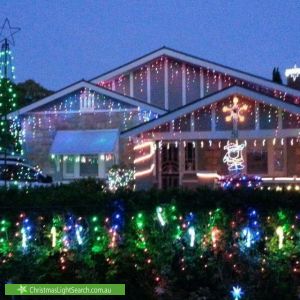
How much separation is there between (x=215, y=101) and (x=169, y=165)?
3154mm

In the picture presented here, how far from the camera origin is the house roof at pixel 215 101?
20719 millimetres

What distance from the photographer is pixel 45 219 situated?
9.39 metres

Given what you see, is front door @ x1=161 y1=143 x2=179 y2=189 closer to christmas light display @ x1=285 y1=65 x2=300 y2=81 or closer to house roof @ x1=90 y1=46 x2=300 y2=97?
house roof @ x1=90 y1=46 x2=300 y2=97

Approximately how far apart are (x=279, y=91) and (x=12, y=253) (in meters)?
16.6

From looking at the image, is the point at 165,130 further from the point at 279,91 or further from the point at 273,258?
the point at 273,258

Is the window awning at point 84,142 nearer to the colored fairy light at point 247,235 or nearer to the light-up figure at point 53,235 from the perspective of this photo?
the light-up figure at point 53,235

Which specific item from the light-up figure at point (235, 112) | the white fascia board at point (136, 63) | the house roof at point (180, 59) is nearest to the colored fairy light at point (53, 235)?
the light-up figure at point (235, 112)

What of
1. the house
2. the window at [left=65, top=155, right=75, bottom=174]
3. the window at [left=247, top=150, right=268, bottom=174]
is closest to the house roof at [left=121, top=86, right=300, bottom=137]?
the house

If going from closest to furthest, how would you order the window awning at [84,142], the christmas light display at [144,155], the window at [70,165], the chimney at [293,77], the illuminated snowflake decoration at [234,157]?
1. the illuminated snowflake decoration at [234,157]
2. the christmas light display at [144,155]
3. the window awning at [84,142]
4. the window at [70,165]
5. the chimney at [293,77]

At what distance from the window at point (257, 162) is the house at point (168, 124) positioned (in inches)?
1.2

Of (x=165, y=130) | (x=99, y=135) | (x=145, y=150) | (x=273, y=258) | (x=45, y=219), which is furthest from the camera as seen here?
(x=99, y=135)

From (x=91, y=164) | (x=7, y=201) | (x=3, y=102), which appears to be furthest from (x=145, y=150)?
(x=7, y=201)

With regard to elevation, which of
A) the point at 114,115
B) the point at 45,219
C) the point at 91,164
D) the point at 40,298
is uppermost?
the point at 114,115

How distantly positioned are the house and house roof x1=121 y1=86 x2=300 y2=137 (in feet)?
0.09
